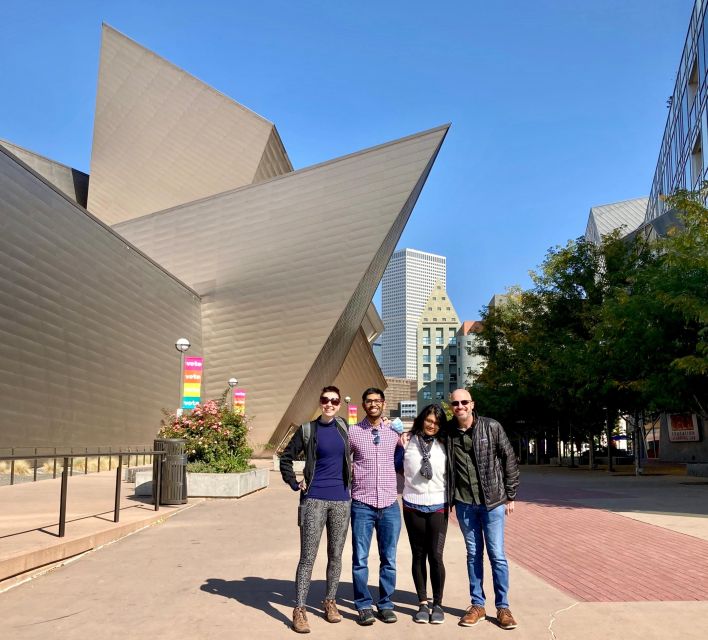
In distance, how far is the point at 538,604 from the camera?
553 cm

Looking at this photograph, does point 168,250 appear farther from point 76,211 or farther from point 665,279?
point 665,279

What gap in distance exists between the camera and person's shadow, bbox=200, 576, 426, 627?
5309 millimetres

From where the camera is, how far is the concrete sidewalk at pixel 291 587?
4.77 m

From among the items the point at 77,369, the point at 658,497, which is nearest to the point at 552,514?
the point at 658,497

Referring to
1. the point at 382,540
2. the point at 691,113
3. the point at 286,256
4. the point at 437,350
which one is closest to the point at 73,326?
the point at 286,256

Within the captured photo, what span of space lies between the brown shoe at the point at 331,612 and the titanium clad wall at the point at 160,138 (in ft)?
105

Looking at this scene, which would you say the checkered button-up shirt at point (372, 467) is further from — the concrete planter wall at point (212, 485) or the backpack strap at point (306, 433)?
the concrete planter wall at point (212, 485)

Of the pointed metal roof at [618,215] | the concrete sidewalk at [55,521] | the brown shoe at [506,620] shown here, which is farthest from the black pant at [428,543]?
the pointed metal roof at [618,215]

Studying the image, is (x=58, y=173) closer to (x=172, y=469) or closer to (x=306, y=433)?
(x=172, y=469)

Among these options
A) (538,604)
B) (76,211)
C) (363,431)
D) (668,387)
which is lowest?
(538,604)

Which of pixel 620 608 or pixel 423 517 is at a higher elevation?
pixel 423 517

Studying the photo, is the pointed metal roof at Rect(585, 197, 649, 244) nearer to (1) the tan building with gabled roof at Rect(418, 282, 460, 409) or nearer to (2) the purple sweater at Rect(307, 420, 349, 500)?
(1) the tan building with gabled roof at Rect(418, 282, 460, 409)

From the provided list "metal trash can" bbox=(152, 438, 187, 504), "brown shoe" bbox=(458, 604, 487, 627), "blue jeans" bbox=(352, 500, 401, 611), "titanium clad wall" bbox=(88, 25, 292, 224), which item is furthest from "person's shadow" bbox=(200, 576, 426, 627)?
"titanium clad wall" bbox=(88, 25, 292, 224)

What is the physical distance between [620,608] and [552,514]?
23.5 ft
